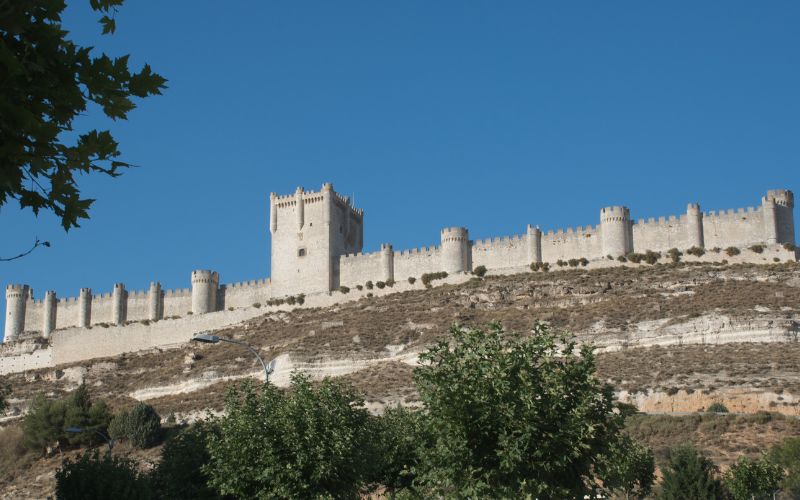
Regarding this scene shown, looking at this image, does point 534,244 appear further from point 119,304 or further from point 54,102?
point 54,102

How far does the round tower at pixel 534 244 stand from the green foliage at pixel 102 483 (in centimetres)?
4695

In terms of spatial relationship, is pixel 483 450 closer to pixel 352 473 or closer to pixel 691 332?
pixel 352 473

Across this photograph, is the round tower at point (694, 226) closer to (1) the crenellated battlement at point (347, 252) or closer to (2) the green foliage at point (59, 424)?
(1) the crenellated battlement at point (347, 252)

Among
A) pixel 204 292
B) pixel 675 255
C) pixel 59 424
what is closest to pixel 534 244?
pixel 675 255

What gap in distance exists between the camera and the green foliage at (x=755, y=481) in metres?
31.0

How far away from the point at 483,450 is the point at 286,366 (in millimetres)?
43754

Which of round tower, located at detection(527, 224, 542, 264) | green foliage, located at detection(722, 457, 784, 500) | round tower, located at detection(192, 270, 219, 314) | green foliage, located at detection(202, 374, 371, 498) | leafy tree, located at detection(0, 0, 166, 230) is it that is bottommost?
green foliage, located at detection(722, 457, 784, 500)

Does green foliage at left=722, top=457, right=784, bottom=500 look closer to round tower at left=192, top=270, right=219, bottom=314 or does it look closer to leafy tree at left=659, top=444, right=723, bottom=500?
leafy tree at left=659, top=444, right=723, bottom=500

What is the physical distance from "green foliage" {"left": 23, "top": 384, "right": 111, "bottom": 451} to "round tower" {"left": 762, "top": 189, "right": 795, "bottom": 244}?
42.4 m

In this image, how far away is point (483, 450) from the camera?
17.4 metres

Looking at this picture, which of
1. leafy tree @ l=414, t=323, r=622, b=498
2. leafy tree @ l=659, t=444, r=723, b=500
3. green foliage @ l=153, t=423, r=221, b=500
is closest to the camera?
leafy tree @ l=414, t=323, r=622, b=498

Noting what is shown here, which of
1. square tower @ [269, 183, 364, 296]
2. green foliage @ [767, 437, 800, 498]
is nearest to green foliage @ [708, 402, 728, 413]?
green foliage @ [767, 437, 800, 498]

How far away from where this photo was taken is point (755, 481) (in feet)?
102

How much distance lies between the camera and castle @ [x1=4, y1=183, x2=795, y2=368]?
65.5 metres
